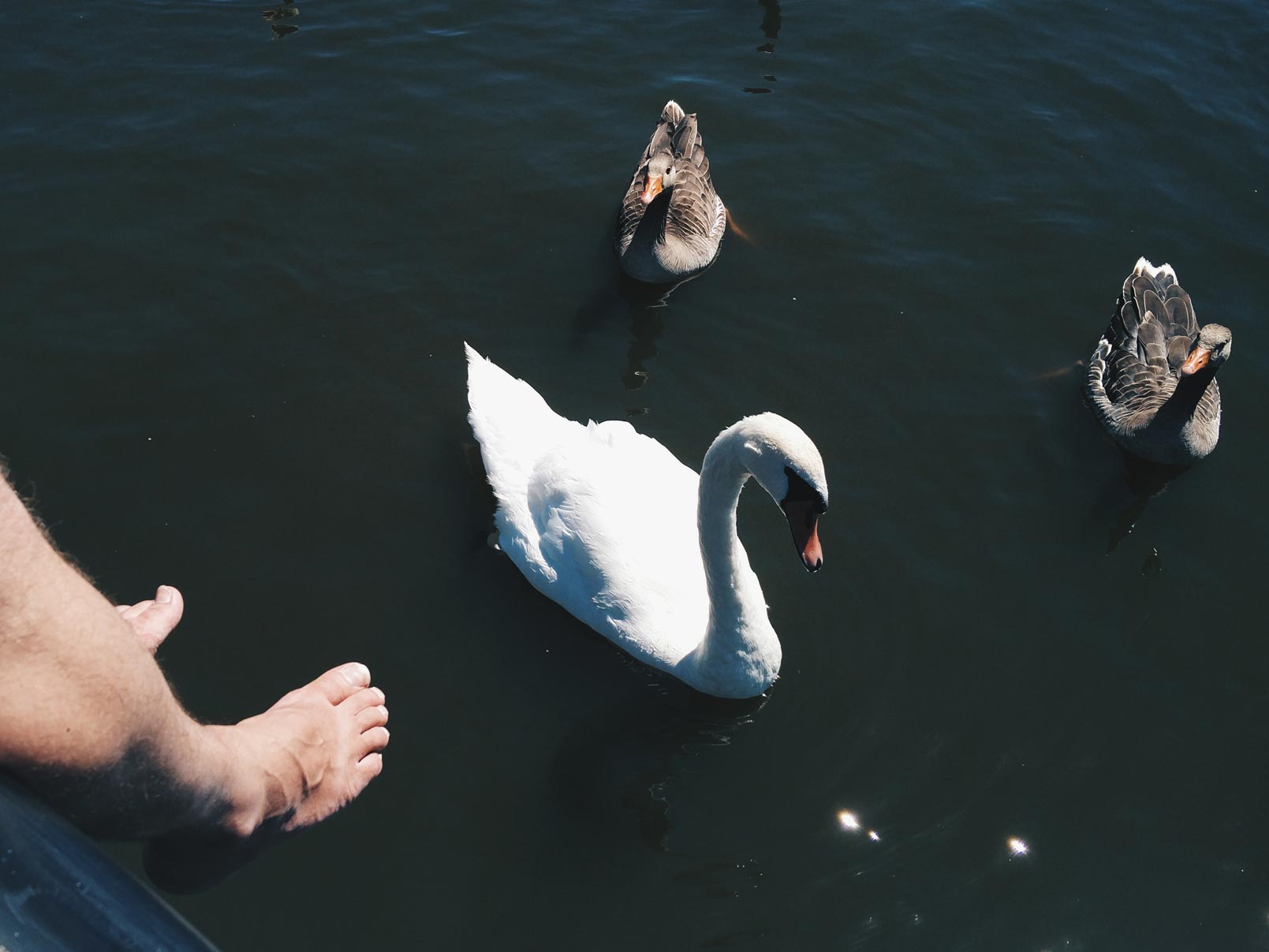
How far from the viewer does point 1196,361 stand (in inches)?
302

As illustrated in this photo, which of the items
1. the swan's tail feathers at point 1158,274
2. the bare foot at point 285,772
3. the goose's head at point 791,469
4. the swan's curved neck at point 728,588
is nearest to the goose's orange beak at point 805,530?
the goose's head at point 791,469

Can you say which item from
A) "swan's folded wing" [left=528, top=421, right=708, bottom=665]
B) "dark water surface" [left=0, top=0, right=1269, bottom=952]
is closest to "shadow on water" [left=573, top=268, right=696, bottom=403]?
"dark water surface" [left=0, top=0, right=1269, bottom=952]

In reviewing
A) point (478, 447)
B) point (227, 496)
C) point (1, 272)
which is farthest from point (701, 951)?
point (1, 272)

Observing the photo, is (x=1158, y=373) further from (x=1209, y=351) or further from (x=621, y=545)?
(x=621, y=545)

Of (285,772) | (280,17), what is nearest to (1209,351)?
(285,772)

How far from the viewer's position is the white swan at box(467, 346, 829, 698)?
516 centimetres

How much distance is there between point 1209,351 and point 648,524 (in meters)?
4.51

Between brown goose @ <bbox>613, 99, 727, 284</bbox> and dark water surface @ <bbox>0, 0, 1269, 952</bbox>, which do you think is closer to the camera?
dark water surface @ <bbox>0, 0, 1269, 952</bbox>

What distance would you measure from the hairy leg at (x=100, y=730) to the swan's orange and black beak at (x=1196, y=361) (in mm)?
7177

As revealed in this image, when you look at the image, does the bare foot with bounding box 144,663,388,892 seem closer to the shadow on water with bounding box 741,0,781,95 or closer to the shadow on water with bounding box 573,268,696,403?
the shadow on water with bounding box 573,268,696,403

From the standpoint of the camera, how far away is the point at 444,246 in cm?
921

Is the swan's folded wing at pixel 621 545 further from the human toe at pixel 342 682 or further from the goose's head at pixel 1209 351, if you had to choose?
the goose's head at pixel 1209 351

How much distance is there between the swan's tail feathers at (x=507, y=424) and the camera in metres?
6.77

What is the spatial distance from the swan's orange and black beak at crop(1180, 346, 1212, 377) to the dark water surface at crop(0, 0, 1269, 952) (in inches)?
30.9
